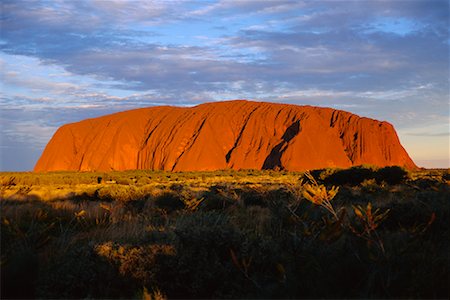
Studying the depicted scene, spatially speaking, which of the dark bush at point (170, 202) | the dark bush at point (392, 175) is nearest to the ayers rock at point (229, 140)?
the dark bush at point (392, 175)

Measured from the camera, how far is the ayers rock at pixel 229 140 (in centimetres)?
8356

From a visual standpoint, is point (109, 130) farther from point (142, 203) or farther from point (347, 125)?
point (142, 203)

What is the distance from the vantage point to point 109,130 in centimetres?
9938

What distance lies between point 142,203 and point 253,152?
236 ft

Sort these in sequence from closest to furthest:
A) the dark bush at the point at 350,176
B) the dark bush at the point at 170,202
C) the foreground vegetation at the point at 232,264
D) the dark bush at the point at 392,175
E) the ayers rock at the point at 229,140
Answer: the foreground vegetation at the point at 232,264 < the dark bush at the point at 170,202 < the dark bush at the point at 392,175 < the dark bush at the point at 350,176 < the ayers rock at the point at 229,140

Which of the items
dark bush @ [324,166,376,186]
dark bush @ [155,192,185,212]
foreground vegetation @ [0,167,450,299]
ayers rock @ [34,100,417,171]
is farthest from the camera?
ayers rock @ [34,100,417,171]

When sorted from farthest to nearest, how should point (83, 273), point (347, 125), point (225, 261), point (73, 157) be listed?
1. point (73, 157)
2. point (347, 125)
3. point (225, 261)
4. point (83, 273)

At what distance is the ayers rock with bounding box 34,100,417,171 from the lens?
83.6m

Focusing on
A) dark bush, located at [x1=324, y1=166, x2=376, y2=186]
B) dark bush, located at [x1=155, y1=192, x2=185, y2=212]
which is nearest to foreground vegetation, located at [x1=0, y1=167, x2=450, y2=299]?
dark bush, located at [x1=155, y1=192, x2=185, y2=212]

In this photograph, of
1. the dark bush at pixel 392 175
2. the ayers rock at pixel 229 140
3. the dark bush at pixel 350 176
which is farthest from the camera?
the ayers rock at pixel 229 140

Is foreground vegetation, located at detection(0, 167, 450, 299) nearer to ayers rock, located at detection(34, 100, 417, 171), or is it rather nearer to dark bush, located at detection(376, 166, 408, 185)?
dark bush, located at detection(376, 166, 408, 185)

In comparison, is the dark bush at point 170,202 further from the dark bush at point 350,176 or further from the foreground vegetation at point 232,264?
the dark bush at point 350,176

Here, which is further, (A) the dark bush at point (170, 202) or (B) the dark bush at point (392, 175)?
(B) the dark bush at point (392, 175)

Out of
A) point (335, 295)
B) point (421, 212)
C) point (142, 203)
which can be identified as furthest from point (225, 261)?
point (142, 203)
